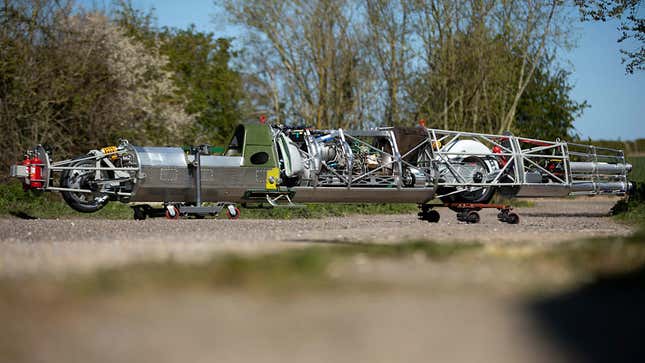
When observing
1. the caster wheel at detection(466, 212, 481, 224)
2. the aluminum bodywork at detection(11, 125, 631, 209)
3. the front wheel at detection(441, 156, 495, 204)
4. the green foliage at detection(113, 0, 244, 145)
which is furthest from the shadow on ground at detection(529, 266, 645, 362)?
the green foliage at detection(113, 0, 244, 145)

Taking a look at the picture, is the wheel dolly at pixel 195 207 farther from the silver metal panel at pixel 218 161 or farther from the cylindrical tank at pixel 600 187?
the cylindrical tank at pixel 600 187

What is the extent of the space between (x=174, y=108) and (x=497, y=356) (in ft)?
149

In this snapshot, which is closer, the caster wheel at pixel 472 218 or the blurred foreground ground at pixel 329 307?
the blurred foreground ground at pixel 329 307

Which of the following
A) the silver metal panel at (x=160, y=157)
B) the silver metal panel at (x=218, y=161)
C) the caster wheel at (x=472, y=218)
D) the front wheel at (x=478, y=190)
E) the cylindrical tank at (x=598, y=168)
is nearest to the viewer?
the silver metal panel at (x=160, y=157)

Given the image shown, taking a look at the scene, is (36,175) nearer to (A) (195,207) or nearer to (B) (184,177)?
(B) (184,177)

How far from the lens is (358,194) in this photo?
17.4 metres

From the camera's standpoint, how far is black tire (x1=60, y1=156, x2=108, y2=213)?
16.4 metres

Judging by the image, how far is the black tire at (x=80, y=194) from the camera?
53.9ft

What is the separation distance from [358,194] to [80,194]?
20.0 ft

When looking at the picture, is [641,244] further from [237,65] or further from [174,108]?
[174,108]

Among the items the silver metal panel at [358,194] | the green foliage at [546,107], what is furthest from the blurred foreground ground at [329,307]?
the green foliage at [546,107]

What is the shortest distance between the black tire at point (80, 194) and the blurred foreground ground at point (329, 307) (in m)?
8.08

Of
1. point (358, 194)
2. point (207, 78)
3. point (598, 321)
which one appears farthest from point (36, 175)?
point (207, 78)

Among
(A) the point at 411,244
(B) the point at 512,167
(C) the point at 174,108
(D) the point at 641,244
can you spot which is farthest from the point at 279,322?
(C) the point at 174,108
